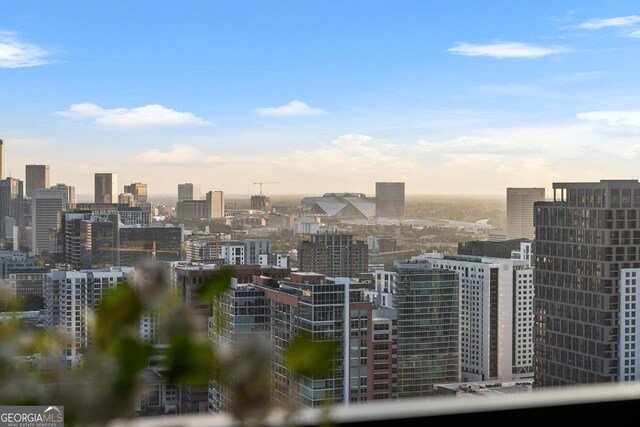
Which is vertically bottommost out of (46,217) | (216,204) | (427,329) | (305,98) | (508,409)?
(427,329)

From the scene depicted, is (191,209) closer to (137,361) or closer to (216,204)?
(216,204)

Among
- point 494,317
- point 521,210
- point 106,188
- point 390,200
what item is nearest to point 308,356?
point 106,188

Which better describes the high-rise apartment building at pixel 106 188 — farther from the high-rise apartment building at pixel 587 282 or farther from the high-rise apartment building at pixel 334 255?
the high-rise apartment building at pixel 587 282

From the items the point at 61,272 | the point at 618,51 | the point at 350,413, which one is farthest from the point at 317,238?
the point at 350,413

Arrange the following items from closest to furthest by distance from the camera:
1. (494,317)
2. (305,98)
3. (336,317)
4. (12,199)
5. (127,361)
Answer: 1. (127,361)
2. (12,199)
3. (305,98)
4. (336,317)
5. (494,317)

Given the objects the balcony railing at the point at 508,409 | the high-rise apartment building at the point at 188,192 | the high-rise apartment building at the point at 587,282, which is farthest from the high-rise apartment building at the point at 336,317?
the balcony railing at the point at 508,409

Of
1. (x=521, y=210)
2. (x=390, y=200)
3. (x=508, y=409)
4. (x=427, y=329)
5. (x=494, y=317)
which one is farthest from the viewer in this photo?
(x=427, y=329)

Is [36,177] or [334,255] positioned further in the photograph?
[334,255]
